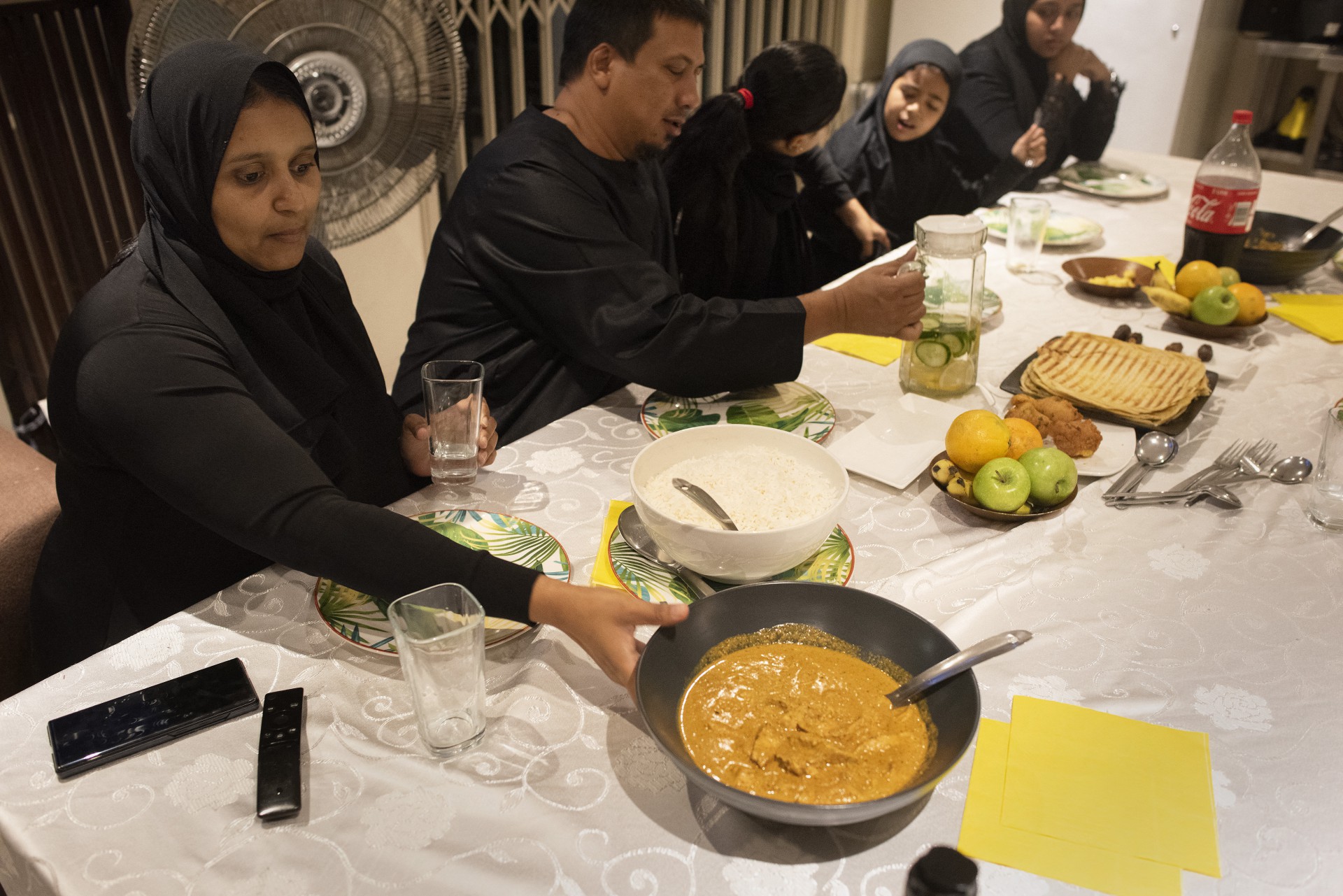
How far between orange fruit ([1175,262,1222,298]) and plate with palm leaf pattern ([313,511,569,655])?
4.67 feet

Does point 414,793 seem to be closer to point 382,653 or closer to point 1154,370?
point 382,653

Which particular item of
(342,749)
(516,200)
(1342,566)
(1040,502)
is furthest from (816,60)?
(342,749)

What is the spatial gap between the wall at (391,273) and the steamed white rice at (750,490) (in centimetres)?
216

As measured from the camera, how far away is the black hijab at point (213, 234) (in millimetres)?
1142

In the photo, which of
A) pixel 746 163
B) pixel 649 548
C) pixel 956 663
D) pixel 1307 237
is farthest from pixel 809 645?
pixel 746 163

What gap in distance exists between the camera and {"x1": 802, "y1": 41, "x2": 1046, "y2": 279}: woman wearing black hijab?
128 inches

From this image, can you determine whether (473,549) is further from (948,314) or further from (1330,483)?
(1330,483)

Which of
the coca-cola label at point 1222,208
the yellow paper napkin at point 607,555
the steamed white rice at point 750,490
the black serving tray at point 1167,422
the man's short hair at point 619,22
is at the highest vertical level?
the man's short hair at point 619,22

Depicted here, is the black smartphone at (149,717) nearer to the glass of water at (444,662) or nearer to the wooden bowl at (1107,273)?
the glass of water at (444,662)

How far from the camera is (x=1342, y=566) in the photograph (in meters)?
1.18

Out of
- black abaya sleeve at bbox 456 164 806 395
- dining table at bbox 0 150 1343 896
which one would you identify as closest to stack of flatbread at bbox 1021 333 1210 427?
dining table at bbox 0 150 1343 896

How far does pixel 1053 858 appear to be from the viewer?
792 millimetres

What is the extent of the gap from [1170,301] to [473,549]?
4.94 ft

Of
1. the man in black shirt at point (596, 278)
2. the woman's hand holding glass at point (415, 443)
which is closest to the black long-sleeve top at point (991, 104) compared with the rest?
the man in black shirt at point (596, 278)
